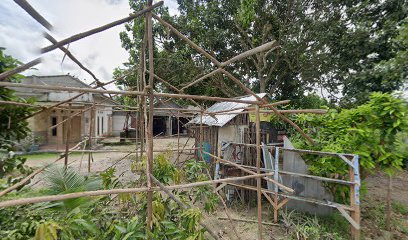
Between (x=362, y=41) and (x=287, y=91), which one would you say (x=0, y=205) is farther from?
(x=287, y=91)

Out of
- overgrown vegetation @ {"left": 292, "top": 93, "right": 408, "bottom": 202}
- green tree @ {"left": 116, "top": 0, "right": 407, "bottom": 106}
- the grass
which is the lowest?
the grass

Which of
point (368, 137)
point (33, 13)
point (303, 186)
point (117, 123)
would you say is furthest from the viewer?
point (117, 123)

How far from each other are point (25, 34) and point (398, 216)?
28.5 ft

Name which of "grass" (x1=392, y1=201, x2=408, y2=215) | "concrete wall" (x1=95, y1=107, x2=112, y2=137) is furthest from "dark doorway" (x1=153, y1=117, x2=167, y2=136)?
"grass" (x1=392, y1=201, x2=408, y2=215)

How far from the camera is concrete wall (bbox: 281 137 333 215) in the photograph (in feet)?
16.0

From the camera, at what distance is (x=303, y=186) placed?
499 centimetres

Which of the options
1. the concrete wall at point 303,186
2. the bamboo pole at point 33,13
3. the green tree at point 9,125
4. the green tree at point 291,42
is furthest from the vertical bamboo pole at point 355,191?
the green tree at point 9,125

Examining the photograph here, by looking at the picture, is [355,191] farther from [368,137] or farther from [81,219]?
[81,219]

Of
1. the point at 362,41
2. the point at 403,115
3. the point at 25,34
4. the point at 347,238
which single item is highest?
the point at 362,41

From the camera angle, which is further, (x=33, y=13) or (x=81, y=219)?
(x=81, y=219)

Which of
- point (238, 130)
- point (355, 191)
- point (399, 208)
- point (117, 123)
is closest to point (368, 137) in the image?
point (355, 191)

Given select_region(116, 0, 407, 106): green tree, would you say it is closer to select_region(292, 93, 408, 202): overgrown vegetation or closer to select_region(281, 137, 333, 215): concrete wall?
select_region(292, 93, 408, 202): overgrown vegetation

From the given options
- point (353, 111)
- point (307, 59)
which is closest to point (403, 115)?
point (353, 111)

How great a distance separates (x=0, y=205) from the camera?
4.63 feet
